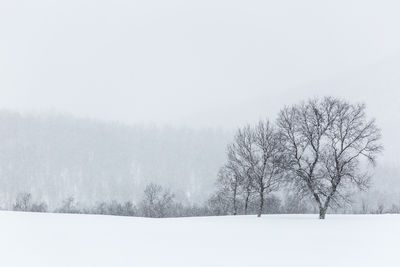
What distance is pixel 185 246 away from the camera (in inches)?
1020

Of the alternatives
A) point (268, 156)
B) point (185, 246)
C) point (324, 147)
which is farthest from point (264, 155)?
point (185, 246)

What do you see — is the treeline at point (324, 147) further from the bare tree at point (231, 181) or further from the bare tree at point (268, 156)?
the bare tree at point (231, 181)

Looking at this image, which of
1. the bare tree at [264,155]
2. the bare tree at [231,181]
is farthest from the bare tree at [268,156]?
the bare tree at [231,181]

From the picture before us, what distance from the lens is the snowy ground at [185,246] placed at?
21.3 m

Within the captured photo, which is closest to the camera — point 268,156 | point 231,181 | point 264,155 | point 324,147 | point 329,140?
point 329,140

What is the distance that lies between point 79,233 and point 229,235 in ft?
33.6

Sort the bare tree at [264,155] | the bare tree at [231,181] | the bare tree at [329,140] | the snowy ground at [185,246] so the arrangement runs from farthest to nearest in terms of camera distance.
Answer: the bare tree at [231,181] → the bare tree at [264,155] → the bare tree at [329,140] → the snowy ground at [185,246]

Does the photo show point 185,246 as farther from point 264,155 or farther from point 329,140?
point 264,155

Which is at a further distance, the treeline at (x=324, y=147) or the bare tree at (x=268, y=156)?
the bare tree at (x=268, y=156)

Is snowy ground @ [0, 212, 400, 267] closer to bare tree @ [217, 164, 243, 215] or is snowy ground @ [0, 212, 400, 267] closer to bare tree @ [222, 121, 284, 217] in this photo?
bare tree @ [222, 121, 284, 217]

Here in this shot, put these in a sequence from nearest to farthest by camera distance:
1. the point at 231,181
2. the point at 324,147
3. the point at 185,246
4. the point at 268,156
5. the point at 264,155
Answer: the point at 185,246, the point at 324,147, the point at 268,156, the point at 264,155, the point at 231,181

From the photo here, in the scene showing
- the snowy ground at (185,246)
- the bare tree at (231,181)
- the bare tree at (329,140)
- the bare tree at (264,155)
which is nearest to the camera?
the snowy ground at (185,246)

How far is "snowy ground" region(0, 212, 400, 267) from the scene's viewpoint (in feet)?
69.9

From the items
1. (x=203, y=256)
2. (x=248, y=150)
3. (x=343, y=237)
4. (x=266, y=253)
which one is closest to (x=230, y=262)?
(x=203, y=256)
